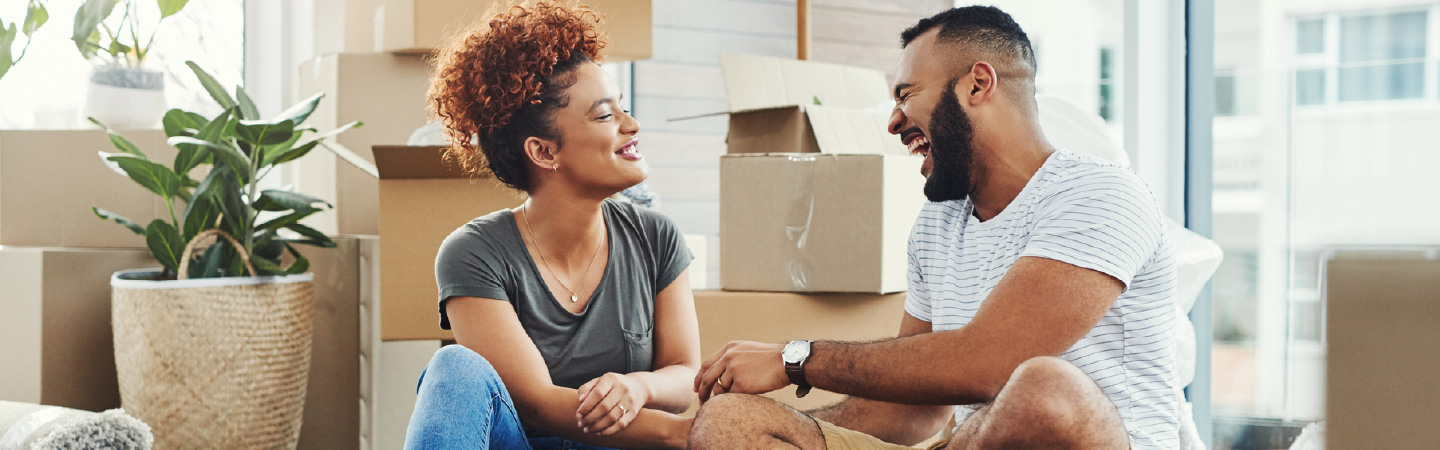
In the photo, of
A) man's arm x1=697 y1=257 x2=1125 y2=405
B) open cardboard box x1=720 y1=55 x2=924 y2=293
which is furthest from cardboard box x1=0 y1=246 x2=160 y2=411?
man's arm x1=697 y1=257 x2=1125 y2=405

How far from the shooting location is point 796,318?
5.35 feet

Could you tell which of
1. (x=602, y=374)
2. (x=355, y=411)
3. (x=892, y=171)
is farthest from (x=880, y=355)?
(x=355, y=411)

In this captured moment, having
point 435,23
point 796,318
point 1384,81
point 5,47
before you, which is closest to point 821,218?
point 796,318

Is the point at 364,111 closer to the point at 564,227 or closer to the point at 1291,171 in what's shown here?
the point at 564,227

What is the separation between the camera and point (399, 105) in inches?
84.4

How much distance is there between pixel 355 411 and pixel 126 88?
32.2 inches

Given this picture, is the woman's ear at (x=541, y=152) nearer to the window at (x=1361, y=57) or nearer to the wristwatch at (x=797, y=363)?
the wristwatch at (x=797, y=363)

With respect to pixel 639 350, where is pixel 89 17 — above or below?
→ above

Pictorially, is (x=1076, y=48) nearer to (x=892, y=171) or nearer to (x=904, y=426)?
(x=892, y=171)

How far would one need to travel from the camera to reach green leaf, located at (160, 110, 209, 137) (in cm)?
187

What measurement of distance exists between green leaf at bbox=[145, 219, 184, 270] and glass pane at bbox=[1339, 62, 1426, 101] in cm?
220

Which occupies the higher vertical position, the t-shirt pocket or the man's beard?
the man's beard

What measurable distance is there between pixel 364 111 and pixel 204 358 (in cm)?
59

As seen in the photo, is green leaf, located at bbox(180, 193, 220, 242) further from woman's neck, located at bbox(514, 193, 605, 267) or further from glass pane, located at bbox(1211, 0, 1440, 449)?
glass pane, located at bbox(1211, 0, 1440, 449)
